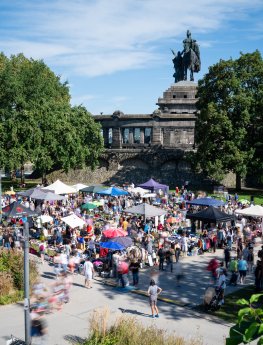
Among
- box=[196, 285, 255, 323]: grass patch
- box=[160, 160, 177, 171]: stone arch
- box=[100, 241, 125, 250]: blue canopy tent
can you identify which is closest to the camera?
box=[196, 285, 255, 323]: grass patch

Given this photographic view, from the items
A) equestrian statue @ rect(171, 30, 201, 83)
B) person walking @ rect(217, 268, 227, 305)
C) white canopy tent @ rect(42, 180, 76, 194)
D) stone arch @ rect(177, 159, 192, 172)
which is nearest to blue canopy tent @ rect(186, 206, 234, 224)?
person walking @ rect(217, 268, 227, 305)

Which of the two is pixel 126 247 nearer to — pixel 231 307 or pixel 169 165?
pixel 231 307

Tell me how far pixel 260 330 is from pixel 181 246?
1810cm

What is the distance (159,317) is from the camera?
45.2ft

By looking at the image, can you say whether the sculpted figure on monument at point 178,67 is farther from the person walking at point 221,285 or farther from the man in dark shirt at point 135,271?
the person walking at point 221,285

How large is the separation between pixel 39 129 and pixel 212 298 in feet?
109

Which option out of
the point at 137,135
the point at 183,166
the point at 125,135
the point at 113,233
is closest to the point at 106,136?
the point at 125,135

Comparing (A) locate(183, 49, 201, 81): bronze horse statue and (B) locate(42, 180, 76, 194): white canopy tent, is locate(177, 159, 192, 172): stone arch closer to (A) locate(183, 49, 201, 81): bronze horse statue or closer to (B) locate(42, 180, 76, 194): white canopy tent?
(A) locate(183, 49, 201, 81): bronze horse statue

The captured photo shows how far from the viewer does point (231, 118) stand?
42.4 meters

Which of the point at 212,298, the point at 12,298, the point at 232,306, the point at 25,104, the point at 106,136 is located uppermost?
the point at 25,104

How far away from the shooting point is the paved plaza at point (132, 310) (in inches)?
498

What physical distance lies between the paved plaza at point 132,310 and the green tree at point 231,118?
77.5 feet

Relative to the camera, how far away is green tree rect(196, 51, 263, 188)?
134 ft

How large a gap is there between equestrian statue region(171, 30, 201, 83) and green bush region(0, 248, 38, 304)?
1732 inches
